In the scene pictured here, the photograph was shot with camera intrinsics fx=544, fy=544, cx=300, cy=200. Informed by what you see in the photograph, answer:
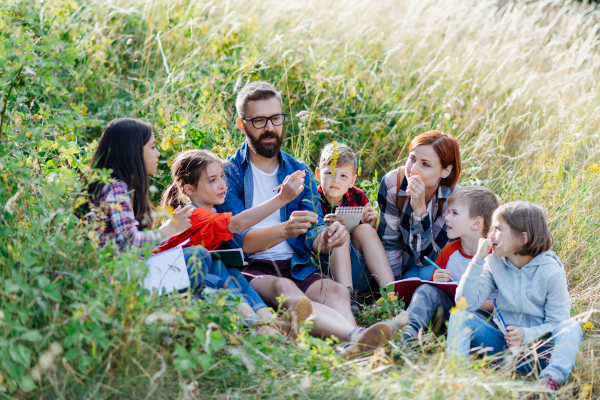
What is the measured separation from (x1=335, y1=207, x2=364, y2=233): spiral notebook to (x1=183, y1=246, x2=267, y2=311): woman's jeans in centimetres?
81

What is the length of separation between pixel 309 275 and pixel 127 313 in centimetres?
145

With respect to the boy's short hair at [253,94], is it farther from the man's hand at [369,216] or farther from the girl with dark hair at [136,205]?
the man's hand at [369,216]

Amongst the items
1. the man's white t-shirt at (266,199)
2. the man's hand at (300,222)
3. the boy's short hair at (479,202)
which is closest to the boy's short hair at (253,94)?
the man's white t-shirt at (266,199)

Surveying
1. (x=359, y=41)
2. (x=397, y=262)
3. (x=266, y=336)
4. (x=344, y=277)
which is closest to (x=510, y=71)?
(x=359, y=41)

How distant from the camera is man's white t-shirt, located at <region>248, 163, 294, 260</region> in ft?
11.0

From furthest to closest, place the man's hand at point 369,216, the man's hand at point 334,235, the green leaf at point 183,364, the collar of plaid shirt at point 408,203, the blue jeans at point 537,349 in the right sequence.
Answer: the man's hand at point 369,216, the collar of plaid shirt at point 408,203, the man's hand at point 334,235, the blue jeans at point 537,349, the green leaf at point 183,364

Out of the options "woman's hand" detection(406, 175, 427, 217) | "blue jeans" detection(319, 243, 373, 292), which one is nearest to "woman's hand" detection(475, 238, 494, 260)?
"woman's hand" detection(406, 175, 427, 217)

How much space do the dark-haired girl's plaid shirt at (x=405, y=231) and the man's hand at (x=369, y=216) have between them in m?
0.05

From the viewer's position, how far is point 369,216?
371 centimetres

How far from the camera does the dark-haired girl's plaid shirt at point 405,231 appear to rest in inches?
135

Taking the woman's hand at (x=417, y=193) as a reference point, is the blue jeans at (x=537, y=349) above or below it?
below

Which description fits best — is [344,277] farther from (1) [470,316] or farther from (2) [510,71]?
(2) [510,71]

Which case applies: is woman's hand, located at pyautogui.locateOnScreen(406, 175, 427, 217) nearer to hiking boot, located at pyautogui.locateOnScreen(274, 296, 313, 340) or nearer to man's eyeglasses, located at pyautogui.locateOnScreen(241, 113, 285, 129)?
man's eyeglasses, located at pyautogui.locateOnScreen(241, 113, 285, 129)

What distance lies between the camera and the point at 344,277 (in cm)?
341
